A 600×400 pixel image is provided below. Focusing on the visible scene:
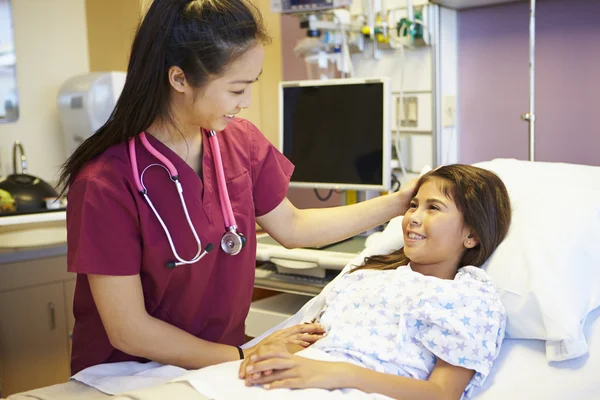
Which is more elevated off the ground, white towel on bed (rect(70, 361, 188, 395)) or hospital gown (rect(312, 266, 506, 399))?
hospital gown (rect(312, 266, 506, 399))

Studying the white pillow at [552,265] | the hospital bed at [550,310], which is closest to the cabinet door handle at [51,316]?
the hospital bed at [550,310]

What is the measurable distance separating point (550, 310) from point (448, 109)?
1398 millimetres

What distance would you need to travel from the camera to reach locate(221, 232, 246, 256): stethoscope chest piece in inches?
51.7

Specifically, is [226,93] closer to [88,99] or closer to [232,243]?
[232,243]

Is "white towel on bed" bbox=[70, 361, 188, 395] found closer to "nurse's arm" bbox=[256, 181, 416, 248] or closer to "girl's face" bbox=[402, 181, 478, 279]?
"nurse's arm" bbox=[256, 181, 416, 248]

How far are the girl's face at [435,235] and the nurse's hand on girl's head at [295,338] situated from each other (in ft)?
0.86

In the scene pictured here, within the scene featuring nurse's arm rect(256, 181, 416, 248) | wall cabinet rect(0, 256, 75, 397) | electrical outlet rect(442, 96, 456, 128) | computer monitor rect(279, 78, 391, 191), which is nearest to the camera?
nurse's arm rect(256, 181, 416, 248)

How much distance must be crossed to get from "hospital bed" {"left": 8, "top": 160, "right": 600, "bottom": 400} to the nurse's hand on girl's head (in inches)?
8.4

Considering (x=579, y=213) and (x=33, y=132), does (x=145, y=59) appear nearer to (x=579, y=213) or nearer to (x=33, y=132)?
(x=579, y=213)

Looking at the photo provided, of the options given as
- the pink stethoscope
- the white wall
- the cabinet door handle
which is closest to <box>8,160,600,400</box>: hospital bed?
the pink stethoscope

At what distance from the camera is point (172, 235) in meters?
1.29

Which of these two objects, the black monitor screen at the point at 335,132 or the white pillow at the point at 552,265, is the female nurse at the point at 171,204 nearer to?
the white pillow at the point at 552,265

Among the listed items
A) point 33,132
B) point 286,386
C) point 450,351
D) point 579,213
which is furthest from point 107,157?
point 33,132

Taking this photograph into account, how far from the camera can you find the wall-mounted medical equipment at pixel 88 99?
285cm
